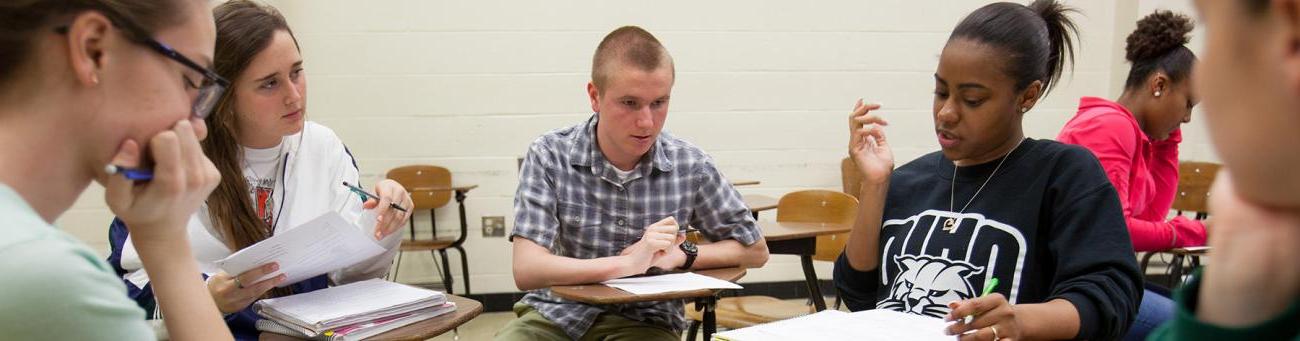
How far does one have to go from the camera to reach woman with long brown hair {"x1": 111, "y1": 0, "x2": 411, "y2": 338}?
5.65 ft

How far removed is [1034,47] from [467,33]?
3502 millimetres

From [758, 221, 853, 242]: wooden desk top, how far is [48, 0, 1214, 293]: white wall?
5.71 ft

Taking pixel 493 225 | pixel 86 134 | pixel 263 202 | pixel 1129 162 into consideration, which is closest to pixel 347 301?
pixel 263 202

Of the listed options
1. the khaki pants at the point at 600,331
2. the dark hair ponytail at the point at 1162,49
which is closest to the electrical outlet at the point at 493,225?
the khaki pants at the point at 600,331

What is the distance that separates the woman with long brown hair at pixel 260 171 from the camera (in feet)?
5.65

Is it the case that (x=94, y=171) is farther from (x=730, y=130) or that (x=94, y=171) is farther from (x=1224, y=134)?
(x=730, y=130)

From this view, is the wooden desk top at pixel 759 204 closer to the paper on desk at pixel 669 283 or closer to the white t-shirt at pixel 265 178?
the paper on desk at pixel 669 283

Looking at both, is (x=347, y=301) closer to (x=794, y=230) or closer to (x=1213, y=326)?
(x=1213, y=326)

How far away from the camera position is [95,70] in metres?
0.81

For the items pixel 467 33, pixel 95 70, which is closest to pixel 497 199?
→ pixel 467 33

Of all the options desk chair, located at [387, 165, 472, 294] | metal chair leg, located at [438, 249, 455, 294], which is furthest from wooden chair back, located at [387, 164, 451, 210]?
metal chair leg, located at [438, 249, 455, 294]

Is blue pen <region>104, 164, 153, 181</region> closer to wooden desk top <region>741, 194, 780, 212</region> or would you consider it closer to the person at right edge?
the person at right edge

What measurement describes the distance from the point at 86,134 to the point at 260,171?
109 centimetres

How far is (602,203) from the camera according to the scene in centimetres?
207
